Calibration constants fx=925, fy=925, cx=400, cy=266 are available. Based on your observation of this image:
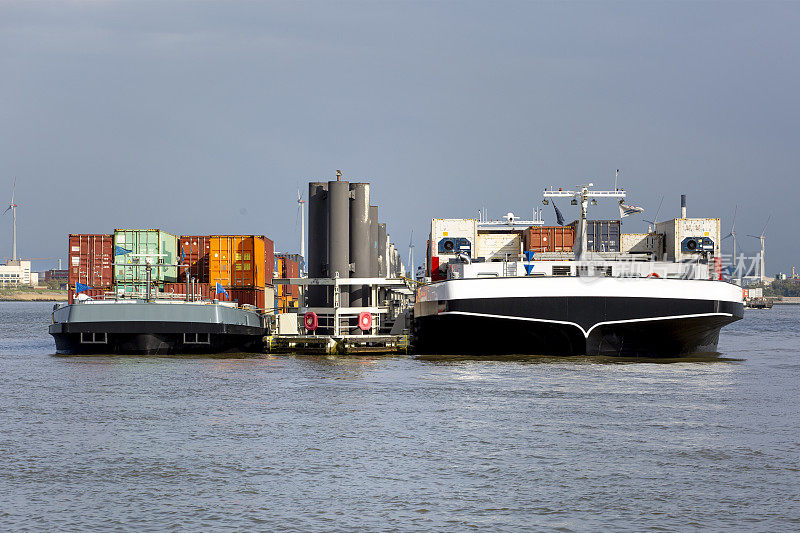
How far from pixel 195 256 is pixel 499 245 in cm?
1800

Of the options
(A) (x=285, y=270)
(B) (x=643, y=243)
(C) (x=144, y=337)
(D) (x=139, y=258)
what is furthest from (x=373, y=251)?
(A) (x=285, y=270)

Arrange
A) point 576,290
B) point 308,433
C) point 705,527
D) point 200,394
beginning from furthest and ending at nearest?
1. point 576,290
2. point 200,394
3. point 308,433
4. point 705,527

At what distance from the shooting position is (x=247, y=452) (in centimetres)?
1728

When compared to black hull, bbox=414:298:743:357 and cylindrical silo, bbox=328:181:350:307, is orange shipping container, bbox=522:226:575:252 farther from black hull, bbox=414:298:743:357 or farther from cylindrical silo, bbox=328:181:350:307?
black hull, bbox=414:298:743:357

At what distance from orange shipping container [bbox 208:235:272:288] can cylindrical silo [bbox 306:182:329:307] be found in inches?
214

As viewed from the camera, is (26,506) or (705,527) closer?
(705,527)

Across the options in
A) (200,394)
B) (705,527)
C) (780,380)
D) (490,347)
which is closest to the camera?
(705,527)

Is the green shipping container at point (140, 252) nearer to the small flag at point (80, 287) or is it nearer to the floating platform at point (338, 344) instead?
the small flag at point (80, 287)

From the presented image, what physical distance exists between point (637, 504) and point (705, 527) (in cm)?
132

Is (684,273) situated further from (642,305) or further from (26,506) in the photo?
(26,506)

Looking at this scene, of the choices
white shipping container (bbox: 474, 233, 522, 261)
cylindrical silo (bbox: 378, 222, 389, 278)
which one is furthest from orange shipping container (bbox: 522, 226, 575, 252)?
cylindrical silo (bbox: 378, 222, 389, 278)

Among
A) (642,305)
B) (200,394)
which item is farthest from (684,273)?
(200,394)

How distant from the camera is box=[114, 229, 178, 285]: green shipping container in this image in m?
50.5

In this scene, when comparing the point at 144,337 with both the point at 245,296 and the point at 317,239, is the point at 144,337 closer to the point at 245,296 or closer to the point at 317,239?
the point at 317,239
